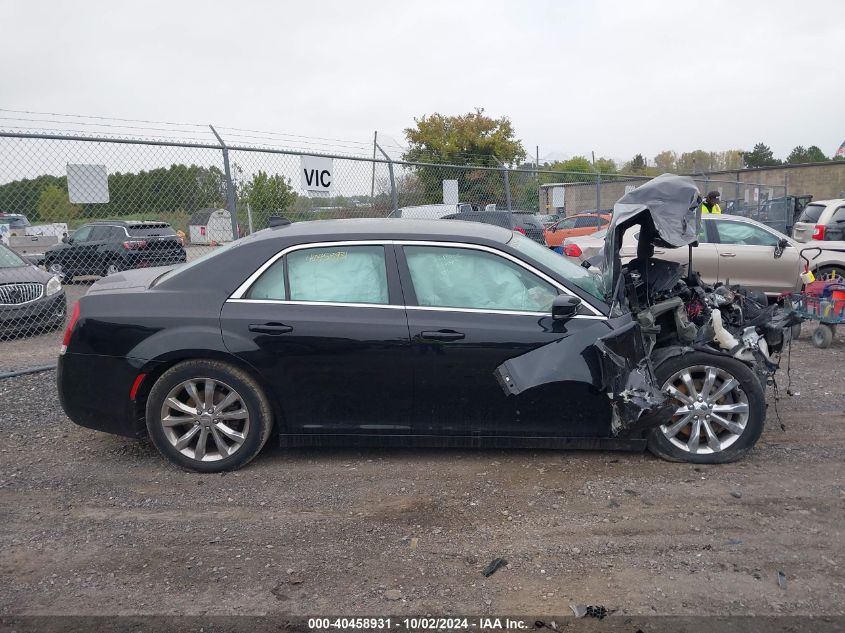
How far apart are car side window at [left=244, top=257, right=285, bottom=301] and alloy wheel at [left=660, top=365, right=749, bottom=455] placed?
8.66ft

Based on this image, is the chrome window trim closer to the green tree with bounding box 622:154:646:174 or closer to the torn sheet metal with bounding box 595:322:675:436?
the torn sheet metal with bounding box 595:322:675:436

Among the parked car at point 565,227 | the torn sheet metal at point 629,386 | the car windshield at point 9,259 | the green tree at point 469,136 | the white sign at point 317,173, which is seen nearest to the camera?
the torn sheet metal at point 629,386

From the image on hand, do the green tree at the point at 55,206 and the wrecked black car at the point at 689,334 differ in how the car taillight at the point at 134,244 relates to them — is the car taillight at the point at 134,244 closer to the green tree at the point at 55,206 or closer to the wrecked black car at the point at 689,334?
the green tree at the point at 55,206

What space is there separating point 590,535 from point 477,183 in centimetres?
952

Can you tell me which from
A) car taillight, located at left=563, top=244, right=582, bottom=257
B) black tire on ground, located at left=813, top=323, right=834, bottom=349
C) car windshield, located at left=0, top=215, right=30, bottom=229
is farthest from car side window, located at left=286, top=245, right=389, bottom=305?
car taillight, located at left=563, top=244, right=582, bottom=257

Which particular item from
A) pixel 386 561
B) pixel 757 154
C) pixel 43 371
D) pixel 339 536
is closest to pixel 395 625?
pixel 386 561

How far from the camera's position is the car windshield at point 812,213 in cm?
1611

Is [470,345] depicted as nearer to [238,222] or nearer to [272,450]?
[272,450]

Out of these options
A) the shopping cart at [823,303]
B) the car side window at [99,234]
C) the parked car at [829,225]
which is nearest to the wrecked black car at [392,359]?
the shopping cart at [823,303]

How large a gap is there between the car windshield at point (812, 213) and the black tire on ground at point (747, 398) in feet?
44.7

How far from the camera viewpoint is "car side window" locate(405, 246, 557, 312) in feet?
14.9

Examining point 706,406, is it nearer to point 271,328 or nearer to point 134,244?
point 271,328

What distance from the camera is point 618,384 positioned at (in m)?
4.33

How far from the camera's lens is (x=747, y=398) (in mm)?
4562
